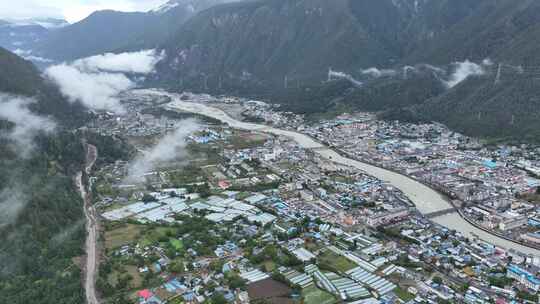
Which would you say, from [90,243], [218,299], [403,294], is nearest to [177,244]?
[90,243]

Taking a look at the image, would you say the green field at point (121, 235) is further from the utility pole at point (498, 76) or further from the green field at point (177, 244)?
the utility pole at point (498, 76)

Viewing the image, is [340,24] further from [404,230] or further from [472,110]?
[404,230]

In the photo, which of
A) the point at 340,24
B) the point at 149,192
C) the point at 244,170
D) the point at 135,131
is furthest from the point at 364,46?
the point at 149,192

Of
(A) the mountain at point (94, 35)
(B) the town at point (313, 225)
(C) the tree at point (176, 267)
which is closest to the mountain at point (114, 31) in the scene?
(A) the mountain at point (94, 35)

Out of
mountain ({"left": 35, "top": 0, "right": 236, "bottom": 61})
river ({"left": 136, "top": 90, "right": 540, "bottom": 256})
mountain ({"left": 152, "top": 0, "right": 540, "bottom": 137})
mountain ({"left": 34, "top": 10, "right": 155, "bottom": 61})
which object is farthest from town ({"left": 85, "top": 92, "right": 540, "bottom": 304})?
mountain ({"left": 34, "top": 10, "right": 155, "bottom": 61})

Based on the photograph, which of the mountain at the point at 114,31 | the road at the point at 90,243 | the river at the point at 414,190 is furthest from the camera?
the mountain at the point at 114,31

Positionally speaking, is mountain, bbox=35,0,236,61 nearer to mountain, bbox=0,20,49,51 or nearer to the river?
mountain, bbox=0,20,49,51
